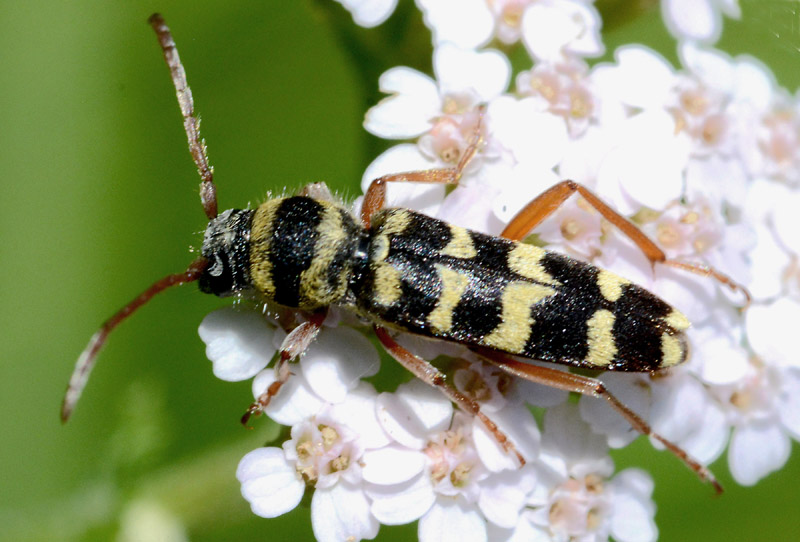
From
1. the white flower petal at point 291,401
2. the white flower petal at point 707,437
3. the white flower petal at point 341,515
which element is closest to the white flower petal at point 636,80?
the white flower petal at point 707,437

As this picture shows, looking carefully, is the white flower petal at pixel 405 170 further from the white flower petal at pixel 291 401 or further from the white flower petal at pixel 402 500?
the white flower petal at pixel 402 500

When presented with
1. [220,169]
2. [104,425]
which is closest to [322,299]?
[220,169]

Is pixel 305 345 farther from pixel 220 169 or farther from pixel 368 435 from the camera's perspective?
pixel 220 169

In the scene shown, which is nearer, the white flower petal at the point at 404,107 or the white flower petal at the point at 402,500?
the white flower petal at the point at 402,500

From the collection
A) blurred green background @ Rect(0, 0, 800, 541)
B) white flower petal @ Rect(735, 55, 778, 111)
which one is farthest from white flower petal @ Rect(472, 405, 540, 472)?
white flower petal @ Rect(735, 55, 778, 111)

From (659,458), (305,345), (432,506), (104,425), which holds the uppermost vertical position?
(305,345)

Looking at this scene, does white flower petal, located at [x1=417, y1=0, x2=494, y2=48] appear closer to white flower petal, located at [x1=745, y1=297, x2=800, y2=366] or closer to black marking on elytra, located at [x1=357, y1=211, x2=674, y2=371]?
black marking on elytra, located at [x1=357, y1=211, x2=674, y2=371]
